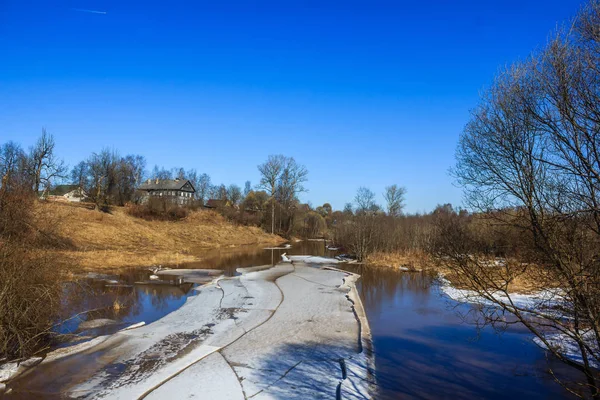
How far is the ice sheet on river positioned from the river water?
1.95 ft

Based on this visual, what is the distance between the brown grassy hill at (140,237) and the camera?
25328 millimetres

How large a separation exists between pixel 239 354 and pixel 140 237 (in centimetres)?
2991

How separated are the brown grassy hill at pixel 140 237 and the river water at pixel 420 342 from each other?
531 cm

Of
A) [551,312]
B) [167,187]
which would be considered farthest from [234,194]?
[551,312]

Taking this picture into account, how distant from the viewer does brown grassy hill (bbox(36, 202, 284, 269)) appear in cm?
2533

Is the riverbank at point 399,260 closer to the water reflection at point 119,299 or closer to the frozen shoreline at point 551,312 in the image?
the frozen shoreline at point 551,312

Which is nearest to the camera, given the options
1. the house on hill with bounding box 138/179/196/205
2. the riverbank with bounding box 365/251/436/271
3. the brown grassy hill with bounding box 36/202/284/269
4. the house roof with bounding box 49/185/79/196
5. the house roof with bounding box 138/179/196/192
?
the brown grassy hill with bounding box 36/202/284/269

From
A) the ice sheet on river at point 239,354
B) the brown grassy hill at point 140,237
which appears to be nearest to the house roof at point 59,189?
the brown grassy hill at point 140,237

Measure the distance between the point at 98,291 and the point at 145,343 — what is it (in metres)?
7.74

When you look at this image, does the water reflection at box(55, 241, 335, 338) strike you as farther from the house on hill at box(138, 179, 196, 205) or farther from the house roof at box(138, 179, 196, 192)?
the house roof at box(138, 179, 196, 192)

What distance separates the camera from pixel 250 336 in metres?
10.1

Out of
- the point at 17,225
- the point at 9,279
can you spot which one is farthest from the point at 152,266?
the point at 9,279

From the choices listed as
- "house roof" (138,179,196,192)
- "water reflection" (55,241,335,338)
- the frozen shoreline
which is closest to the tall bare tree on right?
the frozen shoreline

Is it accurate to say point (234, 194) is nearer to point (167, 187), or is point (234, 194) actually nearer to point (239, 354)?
point (167, 187)
